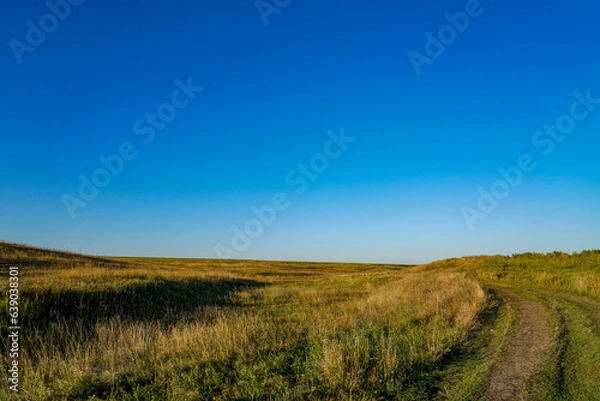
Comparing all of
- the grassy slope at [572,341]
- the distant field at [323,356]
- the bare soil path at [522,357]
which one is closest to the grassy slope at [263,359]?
the distant field at [323,356]

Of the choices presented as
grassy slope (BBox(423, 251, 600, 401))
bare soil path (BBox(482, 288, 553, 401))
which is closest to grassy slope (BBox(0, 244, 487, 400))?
bare soil path (BBox(482, 288, 553, 401))

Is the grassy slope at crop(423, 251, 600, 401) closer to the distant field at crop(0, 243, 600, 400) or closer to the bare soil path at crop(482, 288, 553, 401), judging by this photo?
the distant field at crop(0, 243, 600, 400)

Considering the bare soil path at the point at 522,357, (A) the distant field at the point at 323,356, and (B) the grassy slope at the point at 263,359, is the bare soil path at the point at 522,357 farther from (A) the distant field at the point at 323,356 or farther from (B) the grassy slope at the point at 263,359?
(B) the grassy slope at the point at 263,359

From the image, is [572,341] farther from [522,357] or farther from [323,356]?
[323,356]

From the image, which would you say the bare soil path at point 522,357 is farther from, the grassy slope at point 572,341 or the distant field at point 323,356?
the grassy slope at point 572,341

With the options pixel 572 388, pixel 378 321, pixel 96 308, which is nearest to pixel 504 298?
pixel 378 321

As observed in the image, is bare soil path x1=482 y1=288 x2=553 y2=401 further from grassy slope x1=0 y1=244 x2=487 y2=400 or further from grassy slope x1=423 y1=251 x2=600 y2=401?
grassy slope x1=0 y1=244 x2=487 y2=400

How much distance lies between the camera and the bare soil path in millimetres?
6427

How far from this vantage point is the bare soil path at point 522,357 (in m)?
6.43

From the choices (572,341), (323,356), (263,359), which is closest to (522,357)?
(572,341)

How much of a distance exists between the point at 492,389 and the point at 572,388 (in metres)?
1.46

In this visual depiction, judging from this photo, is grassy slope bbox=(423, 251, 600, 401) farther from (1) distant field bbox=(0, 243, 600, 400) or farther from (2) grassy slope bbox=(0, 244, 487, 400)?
(2) grassy slope bbox=(0, 244, 487, 400)

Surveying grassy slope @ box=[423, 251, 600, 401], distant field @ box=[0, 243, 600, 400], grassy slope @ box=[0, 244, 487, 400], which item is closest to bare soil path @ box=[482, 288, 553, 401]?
distant field @ box=[0, 243, 600, 400]

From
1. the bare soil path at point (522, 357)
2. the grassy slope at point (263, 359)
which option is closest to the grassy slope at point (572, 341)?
the bare soil path at point (522, 357)
